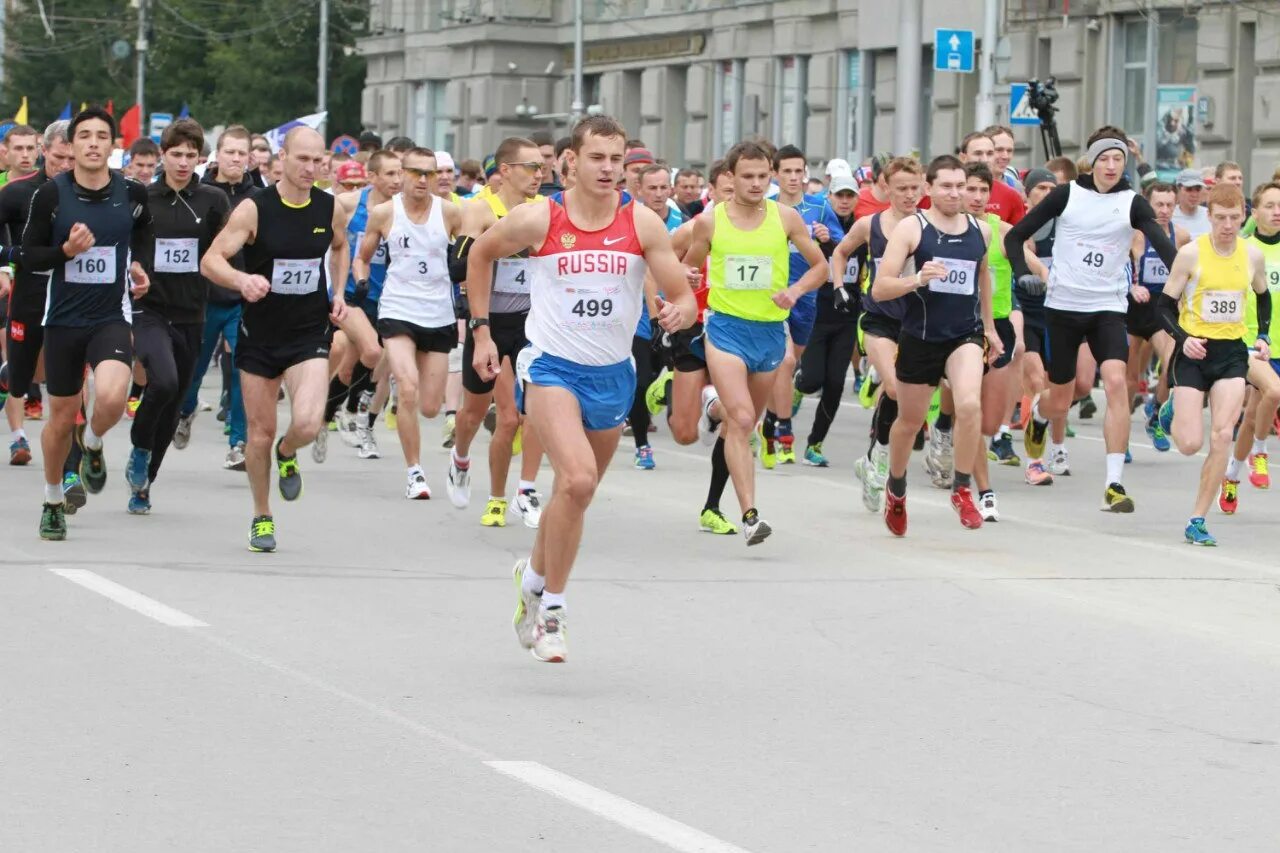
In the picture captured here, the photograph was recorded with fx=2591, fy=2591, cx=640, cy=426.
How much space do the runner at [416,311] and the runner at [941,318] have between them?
270 centimetres

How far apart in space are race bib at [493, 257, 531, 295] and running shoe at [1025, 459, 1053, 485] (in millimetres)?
4005

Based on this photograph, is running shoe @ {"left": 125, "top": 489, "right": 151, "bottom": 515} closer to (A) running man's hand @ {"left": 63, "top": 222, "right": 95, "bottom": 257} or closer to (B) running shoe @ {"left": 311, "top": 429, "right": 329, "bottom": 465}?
(A) running man's hand @ {"left": 63, "top": 222, "right": 95, "bottom": 257}

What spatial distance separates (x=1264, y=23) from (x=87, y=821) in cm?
2848

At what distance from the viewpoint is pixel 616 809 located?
6.46m

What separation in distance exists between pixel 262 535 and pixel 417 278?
2.95 m

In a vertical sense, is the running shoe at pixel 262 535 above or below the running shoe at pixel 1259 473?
below

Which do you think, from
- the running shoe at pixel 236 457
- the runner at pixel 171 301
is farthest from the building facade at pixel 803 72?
the runner at pixel 171 301

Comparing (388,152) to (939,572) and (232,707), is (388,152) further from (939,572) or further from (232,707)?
(232,707)

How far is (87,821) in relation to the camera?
6.24 meters

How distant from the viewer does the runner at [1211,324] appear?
1295 cm

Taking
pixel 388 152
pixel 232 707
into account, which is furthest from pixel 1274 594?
pixel 388 152

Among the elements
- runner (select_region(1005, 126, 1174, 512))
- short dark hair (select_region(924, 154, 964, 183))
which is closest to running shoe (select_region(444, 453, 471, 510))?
short dark hair (select_region(924, 154, 964, 183))

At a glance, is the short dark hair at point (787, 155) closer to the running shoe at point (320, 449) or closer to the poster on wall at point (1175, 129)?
the running shoe at point (320, 449)

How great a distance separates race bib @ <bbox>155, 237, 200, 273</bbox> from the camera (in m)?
13.7
